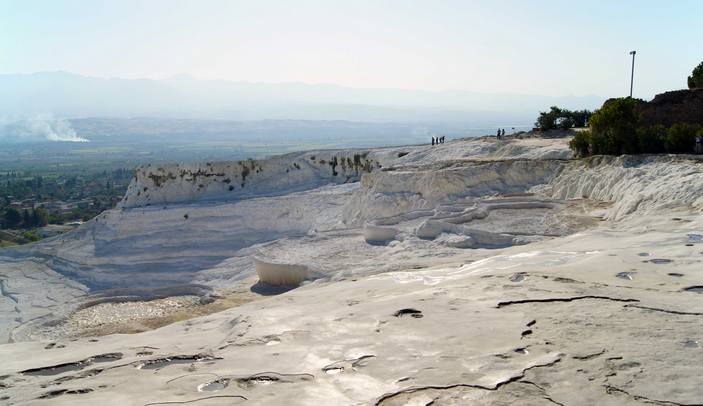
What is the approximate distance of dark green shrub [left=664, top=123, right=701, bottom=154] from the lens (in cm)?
1612

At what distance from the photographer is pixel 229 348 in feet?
21.0

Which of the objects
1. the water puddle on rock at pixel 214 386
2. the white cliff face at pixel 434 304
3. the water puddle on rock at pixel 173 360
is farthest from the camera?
the water puddle on rock at pixel 173 360

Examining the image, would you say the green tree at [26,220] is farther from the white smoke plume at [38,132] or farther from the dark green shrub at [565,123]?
the white smoke plume at [38,132]

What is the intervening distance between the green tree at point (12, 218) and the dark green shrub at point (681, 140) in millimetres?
42291

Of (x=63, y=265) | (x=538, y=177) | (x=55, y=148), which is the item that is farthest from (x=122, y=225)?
(x=55, y=148)

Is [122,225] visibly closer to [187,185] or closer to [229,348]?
[187,185]

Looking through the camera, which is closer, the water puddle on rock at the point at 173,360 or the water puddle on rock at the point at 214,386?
the water puddle on rock at the point at 214,386

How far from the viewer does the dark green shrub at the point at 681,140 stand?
52.9 ft

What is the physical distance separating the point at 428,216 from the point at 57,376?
12226 millimetres

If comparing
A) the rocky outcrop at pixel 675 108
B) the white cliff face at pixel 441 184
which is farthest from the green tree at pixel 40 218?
the rocky outcrop at pixel 675 108

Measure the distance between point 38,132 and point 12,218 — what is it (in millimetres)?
148006

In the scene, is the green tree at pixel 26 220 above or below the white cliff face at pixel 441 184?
below

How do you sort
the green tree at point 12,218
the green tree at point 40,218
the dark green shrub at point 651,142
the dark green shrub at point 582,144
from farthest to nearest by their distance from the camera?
the green tree at point 40,218 → the green tree at point 12,218 → the dark green shrub at point 582,144 → the dark green shrub at point 651,142

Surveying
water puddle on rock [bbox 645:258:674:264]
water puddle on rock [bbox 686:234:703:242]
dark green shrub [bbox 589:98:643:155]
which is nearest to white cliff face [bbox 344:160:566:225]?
dark green shrub [bbox 589:98:643:155]
